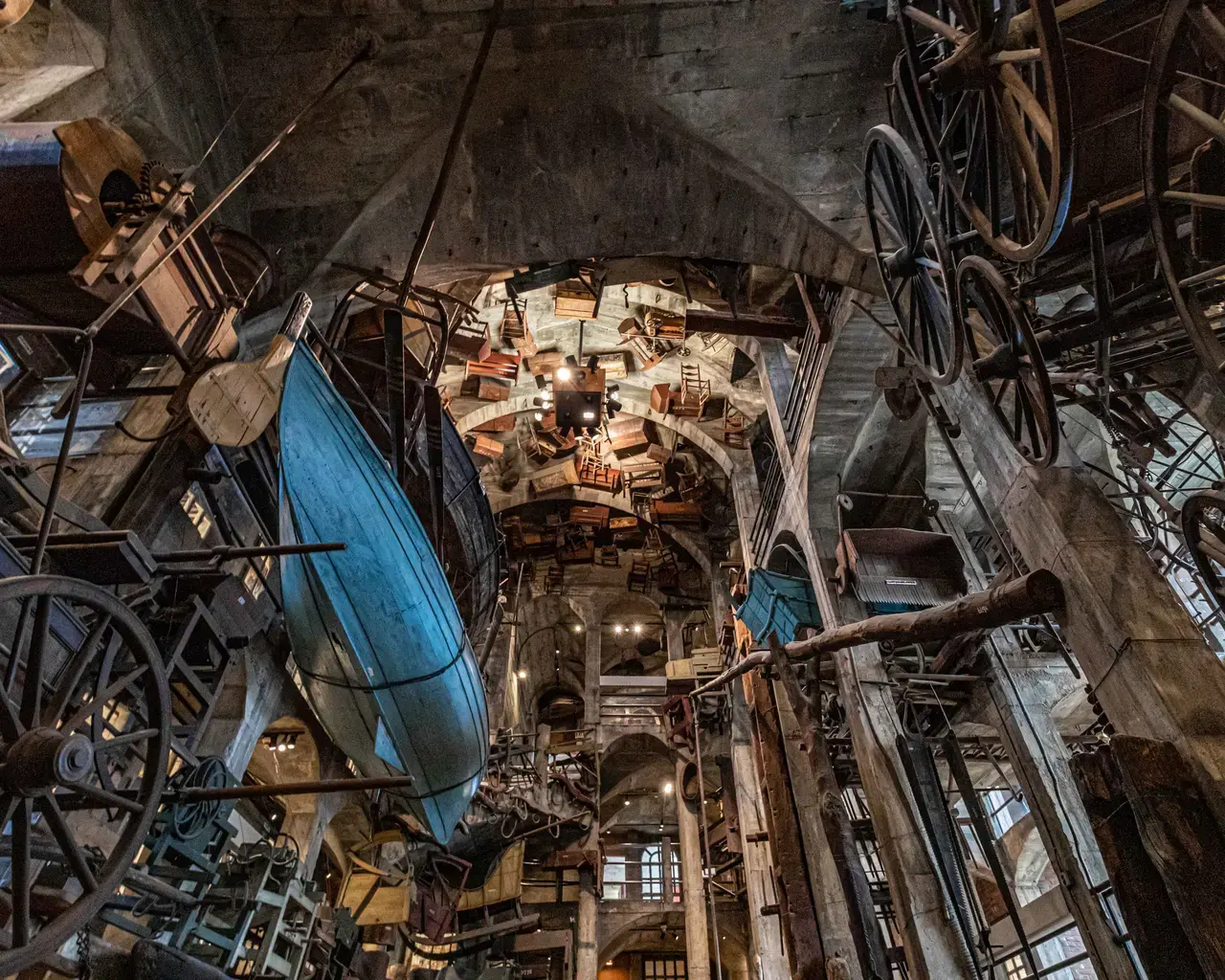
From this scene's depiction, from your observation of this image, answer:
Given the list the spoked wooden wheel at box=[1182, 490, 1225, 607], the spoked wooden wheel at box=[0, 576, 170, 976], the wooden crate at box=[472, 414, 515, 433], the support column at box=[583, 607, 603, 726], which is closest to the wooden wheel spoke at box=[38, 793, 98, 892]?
the spoked wooden wheel at box=[0, 576, 170, 976]

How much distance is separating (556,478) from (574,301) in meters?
7.70

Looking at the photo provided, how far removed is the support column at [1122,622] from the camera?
3529mm

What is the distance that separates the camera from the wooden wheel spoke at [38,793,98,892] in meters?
2.46

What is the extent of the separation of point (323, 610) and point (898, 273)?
17.3 ft

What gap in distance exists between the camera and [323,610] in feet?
18.9

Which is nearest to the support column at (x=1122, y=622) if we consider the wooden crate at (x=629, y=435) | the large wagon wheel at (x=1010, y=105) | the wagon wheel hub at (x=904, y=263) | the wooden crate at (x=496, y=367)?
the wagon wheel hub at (x=904, y=263)

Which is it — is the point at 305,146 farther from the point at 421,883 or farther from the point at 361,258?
the point at 421,883

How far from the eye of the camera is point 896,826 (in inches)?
265

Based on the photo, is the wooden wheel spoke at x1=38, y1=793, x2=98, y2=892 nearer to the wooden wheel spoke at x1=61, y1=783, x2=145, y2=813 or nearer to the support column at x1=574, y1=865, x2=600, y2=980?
the wooden wheel spoke at x1=61, y1=783, x2=145, y2=813

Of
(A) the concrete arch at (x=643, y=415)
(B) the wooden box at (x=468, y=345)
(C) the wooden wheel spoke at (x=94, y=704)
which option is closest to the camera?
(C) the wooden wheel spoke at (x=94, y=704)

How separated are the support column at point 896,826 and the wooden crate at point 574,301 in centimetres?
760

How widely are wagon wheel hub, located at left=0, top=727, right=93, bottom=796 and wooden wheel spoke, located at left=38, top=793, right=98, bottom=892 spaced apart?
0.30ft

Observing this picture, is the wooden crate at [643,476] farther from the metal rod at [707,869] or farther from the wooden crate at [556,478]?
the metal rod at [707,869]

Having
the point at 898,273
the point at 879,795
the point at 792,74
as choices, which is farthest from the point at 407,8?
the point at 879,795
